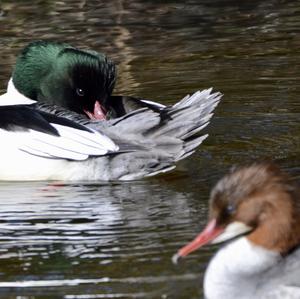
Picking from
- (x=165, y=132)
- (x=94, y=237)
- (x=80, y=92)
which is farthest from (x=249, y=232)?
(x=80, y=92)

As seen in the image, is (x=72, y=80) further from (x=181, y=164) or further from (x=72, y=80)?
(x=181, y=164)

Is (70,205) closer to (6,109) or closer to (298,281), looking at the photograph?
(6,109)

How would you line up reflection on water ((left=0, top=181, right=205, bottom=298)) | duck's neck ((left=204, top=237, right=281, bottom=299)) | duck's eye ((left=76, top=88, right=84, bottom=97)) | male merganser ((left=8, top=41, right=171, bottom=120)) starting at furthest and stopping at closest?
1. duck's eye ((left=76, top=88, right=84, bottom=97))
2. male merganser ((left=8, top=41, right=171, bottom=120))
3. reflection on water ((left=0, top=181, right=205, bottom=298))
4. duck's neck ((left=204, top=237, right=281, bottom=299))

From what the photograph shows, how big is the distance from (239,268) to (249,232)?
0.17 metres

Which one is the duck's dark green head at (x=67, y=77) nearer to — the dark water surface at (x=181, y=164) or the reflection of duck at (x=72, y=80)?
the reflection of duck at (x=72, y=80)

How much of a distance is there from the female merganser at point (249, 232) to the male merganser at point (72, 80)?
2.59 m

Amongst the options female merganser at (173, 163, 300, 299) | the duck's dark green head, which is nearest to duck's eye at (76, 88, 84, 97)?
the duck's dark green head

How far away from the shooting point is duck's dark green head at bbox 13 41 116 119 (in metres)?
8.84

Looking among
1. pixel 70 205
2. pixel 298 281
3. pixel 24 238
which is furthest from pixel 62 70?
pixel 298 281

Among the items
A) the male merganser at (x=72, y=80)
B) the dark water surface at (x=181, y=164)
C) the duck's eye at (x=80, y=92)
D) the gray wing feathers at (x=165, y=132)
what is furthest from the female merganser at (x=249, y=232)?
the duck's eye at (x=80, y=92)

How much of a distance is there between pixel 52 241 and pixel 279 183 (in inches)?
63.6

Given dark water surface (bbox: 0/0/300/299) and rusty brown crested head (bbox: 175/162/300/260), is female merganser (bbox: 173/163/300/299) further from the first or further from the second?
dark water surface (bbox: 0/0/300/299)

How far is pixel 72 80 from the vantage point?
29.6 ft

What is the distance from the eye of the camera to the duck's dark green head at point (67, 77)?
348 inches
